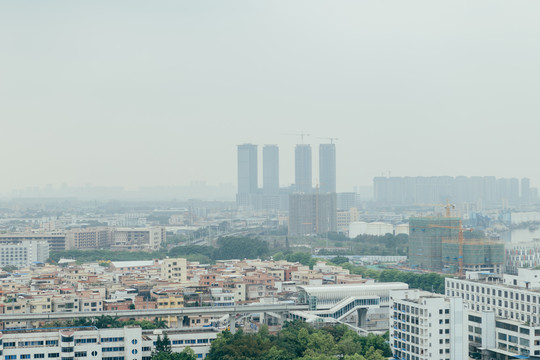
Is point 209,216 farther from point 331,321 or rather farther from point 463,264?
point 331,321

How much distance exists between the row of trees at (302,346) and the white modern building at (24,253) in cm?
1954

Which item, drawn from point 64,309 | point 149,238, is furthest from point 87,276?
point 149,238

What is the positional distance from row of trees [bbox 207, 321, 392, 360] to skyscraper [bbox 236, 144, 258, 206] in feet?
219

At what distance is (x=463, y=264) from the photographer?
24.7 metres

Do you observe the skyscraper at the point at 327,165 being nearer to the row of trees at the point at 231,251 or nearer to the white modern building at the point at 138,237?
the white modern building at the point at 138,237

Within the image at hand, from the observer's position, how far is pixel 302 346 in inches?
496

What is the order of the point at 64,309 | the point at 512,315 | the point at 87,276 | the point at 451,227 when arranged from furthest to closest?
the point at 451,227
the point at 87,276
the point at 64,309
the point at 512,315

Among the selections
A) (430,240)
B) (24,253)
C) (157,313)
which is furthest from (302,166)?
(157,313)

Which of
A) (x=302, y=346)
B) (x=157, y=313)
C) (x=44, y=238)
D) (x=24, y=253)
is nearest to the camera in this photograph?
(x=302, y=346)

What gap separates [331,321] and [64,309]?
526cm

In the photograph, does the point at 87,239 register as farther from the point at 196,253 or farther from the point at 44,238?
the point at 196,253

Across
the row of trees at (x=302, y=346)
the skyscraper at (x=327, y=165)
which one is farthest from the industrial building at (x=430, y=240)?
the skyscraper at (x=327, y=165)

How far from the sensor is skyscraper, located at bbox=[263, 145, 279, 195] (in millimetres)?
80875

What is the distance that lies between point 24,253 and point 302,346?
2086cm
